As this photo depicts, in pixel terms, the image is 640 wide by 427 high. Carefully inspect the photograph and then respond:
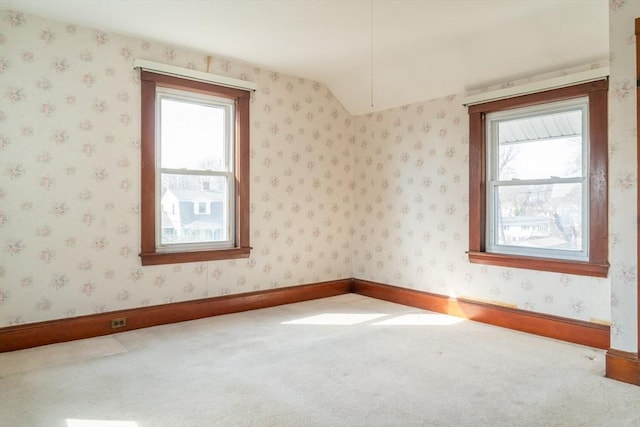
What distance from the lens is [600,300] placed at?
3412mm

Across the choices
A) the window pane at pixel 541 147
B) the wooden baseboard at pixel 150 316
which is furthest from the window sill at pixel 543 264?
the wooden baseboard at pixel 150 316

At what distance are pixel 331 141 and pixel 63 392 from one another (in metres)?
3.80

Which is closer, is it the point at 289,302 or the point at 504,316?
the point at 504,316

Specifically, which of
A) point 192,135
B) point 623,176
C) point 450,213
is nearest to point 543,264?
point 450,213

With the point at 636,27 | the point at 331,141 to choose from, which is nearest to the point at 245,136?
the point at 331,141

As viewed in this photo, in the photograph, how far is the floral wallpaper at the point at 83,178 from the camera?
333 centimetres

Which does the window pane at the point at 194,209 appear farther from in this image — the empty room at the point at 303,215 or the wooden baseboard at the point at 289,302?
the wooden baseboard at the point at 289,302

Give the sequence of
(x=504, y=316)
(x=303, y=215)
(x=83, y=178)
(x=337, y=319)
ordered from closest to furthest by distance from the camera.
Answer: (x=83, y=178)
(x=504, y=316)
(x=337, y=319)
(x=303, y=215)

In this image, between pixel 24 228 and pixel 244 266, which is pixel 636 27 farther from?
pixel 24 228

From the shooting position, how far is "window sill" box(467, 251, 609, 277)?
3.42 meters

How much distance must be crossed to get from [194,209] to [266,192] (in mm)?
824

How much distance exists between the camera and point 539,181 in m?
3.85

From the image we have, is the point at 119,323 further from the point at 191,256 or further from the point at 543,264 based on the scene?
the point at 543,264

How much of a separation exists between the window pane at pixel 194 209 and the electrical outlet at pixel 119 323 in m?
0.76
